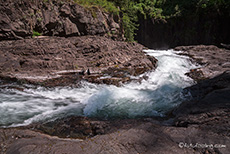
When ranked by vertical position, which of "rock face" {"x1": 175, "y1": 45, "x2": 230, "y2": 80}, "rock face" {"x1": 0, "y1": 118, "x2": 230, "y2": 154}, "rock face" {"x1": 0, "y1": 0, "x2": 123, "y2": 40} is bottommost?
"rock face" {"x1": 175, "y1": 45, "x2": 230, "y2": 80}

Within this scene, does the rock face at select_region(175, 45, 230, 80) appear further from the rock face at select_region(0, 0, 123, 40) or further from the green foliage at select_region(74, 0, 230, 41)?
the rock face at select_region(0, 0, 123, 40)

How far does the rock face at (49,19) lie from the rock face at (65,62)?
88 cm

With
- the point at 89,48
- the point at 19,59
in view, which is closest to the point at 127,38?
the point at 89,48

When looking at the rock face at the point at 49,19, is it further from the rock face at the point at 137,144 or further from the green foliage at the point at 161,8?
the rock face at the point at 137,144

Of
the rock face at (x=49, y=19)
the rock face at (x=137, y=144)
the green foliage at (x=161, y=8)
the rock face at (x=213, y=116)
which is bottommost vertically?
the rock face at (x=213, y=116)

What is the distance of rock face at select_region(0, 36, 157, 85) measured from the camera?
18.9 ft

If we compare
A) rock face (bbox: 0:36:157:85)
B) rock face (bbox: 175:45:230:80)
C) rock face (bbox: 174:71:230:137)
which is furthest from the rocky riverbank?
rock face (bbox: 175:45:230:80)

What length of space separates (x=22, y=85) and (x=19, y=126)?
2706 mm

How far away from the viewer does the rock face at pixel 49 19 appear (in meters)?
6.97

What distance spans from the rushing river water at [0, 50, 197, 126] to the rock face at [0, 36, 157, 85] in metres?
0.68

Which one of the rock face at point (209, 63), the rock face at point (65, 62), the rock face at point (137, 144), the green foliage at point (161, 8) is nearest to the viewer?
the rock face at point (137, 144)

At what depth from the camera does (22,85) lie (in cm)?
505

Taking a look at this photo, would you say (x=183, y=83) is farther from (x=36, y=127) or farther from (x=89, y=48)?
(x=36, y=127)

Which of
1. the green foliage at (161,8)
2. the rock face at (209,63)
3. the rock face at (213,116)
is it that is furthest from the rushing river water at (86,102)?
the green foliage at (161,8)
